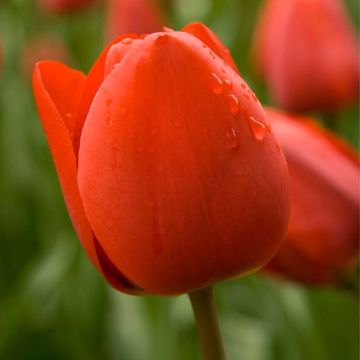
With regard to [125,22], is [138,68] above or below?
above

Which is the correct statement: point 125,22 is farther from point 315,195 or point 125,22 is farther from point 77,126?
point 77,126

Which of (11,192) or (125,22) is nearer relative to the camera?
(125,22)

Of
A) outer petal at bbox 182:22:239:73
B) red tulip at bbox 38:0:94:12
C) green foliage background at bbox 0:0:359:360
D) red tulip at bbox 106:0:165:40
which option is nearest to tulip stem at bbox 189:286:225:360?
outer petal at bbox 182:22:239:73

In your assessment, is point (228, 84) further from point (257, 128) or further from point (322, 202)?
point (322, 202)

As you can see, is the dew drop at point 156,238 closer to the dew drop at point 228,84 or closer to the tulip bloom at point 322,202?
the dew drop at point 228,84

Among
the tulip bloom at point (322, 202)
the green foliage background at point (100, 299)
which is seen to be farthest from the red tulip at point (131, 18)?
the tulip bloom at point (322, 202)

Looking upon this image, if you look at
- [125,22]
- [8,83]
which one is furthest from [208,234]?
[8,83]

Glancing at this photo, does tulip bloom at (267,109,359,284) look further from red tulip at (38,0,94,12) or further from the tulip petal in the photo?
red tulip at (38,0,94,12)
